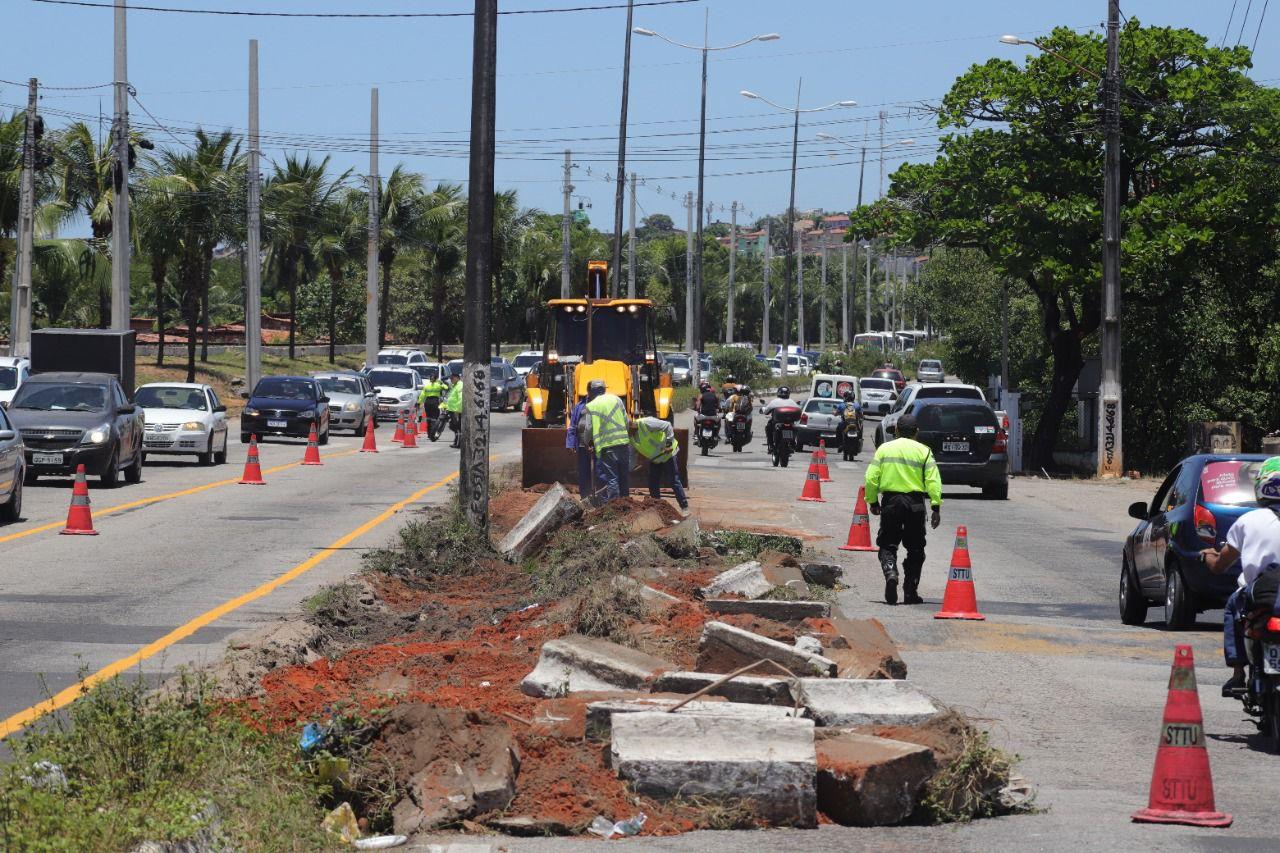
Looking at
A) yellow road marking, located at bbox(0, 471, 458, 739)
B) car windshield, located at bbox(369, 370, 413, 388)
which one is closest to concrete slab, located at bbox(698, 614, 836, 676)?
yellow road marking, located at bbox(0, 471, 458, 739)

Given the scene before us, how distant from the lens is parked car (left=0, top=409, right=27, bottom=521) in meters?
20.2

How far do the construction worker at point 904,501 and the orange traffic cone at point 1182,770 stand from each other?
784cm

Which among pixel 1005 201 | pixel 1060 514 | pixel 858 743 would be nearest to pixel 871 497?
pixel 858 743

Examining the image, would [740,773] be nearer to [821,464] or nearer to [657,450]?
[657,450]

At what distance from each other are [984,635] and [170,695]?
7377 mm

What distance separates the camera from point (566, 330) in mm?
29703

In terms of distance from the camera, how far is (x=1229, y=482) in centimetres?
1437

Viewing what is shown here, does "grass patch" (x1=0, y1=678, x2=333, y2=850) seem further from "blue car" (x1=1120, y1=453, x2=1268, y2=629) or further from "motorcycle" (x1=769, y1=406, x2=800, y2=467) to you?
"motorcycle" (x1=769, y1=406, x2=800, y2=467)

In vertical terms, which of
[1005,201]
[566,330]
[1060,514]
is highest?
[1005,201]

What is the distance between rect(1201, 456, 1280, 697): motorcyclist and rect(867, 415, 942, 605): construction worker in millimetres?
5380

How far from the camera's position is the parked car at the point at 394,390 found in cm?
5281

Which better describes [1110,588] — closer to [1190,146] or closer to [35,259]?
[1190,146]

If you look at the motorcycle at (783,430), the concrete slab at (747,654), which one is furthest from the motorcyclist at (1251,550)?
Answer: the motorcycle at (783,430)

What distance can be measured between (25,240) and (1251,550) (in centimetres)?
3686
